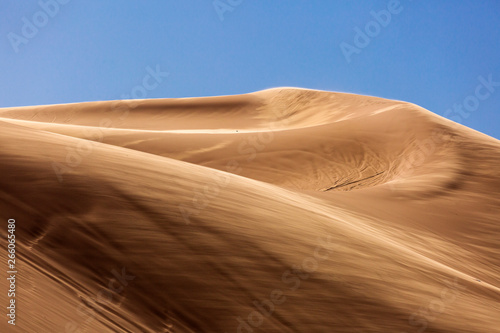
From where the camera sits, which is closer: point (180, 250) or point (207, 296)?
point (207, 296)

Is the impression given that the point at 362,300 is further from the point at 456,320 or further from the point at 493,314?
the point at 493,314

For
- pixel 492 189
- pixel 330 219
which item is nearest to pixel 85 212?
pixel 330 219

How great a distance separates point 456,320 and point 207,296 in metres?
3.26

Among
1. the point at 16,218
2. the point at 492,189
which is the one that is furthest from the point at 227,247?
the point at 492,189

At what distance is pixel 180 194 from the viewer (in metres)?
6.76

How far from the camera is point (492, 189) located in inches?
550

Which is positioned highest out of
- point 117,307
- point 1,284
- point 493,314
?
point 1,284

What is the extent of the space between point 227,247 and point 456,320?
3080 mm

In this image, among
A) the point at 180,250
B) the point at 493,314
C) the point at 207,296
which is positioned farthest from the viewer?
the point at 493,314

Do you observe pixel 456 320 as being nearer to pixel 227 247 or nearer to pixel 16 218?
pixel 227 247

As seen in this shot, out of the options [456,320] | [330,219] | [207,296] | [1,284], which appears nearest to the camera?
[1,284]

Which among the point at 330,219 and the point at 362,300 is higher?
the point at 330,219

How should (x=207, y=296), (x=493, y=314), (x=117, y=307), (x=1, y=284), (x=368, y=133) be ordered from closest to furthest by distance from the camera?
(x=1, y=284) < (x=117, y=307) < (x=207, y=296) < (x=493, y=314) < (x=368, y=133)

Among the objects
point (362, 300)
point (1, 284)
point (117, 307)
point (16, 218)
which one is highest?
point (16, 218)
